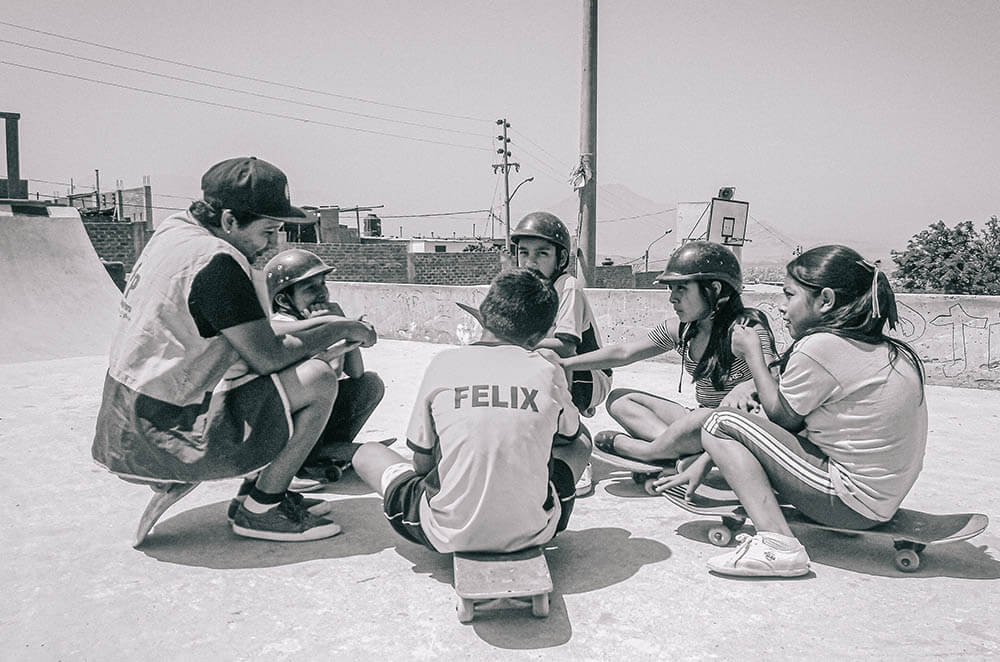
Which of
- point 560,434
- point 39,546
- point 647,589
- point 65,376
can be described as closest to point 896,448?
point 647,589

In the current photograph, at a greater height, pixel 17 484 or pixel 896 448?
pixel 896 448

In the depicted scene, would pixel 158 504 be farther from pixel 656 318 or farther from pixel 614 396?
pixel 656 318

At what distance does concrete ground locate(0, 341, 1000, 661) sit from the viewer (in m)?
2.44

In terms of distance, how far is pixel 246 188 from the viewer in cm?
311

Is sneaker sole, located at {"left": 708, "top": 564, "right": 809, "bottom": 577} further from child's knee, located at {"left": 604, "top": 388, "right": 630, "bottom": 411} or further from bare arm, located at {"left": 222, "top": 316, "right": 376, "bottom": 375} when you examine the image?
bare arm, located at {"left": 222, "top": 316, "right": 376, "bottom": 375}

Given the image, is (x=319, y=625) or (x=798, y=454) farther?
(x=798, y=454)

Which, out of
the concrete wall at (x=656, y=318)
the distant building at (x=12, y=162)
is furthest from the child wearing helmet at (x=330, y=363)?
the distant building at (x=12, y=162)

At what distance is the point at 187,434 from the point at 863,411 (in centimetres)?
263

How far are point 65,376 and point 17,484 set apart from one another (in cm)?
384

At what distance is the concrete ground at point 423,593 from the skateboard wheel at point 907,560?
38mm

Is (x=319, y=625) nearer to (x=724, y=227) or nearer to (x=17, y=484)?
(x=17, y=484)

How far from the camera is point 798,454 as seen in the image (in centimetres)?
293

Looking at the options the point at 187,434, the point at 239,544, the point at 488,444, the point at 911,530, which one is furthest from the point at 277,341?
the point at 911,530

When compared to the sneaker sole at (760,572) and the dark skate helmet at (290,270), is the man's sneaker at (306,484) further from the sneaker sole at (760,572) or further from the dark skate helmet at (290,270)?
the sneaker sole at (760,572)
